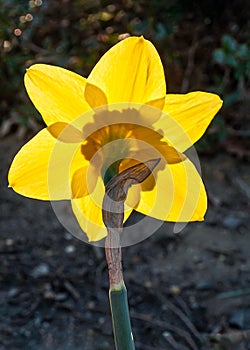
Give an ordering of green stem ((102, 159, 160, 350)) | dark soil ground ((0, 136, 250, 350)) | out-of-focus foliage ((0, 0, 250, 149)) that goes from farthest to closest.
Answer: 1. out-of-focus foliage ((0, 0, 250, 149))
2. dark soil ground ((0, 136, 250, 350))
3. green stem ((102, 159, 160, 350))

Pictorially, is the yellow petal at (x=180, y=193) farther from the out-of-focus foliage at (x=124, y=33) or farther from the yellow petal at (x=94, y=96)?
the out-of-focus foliage at (x=124, y=33)

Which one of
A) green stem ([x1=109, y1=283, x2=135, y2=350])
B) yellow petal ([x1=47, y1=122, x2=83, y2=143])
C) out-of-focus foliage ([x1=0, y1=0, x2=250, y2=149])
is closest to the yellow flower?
yellow petal ([x1=47, y1=122, x2=83, y2=143])

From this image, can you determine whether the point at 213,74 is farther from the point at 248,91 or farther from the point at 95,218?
the point at 95,218

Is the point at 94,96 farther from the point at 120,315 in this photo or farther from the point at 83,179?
the point at 120,315

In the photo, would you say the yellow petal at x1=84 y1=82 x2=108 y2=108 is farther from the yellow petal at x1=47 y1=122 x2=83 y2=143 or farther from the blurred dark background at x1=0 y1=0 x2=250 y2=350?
the blurred dark background at x1=0 y1=0 x2=250 y2=350

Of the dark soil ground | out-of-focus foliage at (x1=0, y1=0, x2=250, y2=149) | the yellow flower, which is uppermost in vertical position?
the yellow flower

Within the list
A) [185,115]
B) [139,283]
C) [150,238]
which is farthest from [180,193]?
[150,238]

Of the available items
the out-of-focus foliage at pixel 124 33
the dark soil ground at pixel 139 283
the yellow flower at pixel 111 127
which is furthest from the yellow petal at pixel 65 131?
the out-of-focus foliage at pixel 124 33
